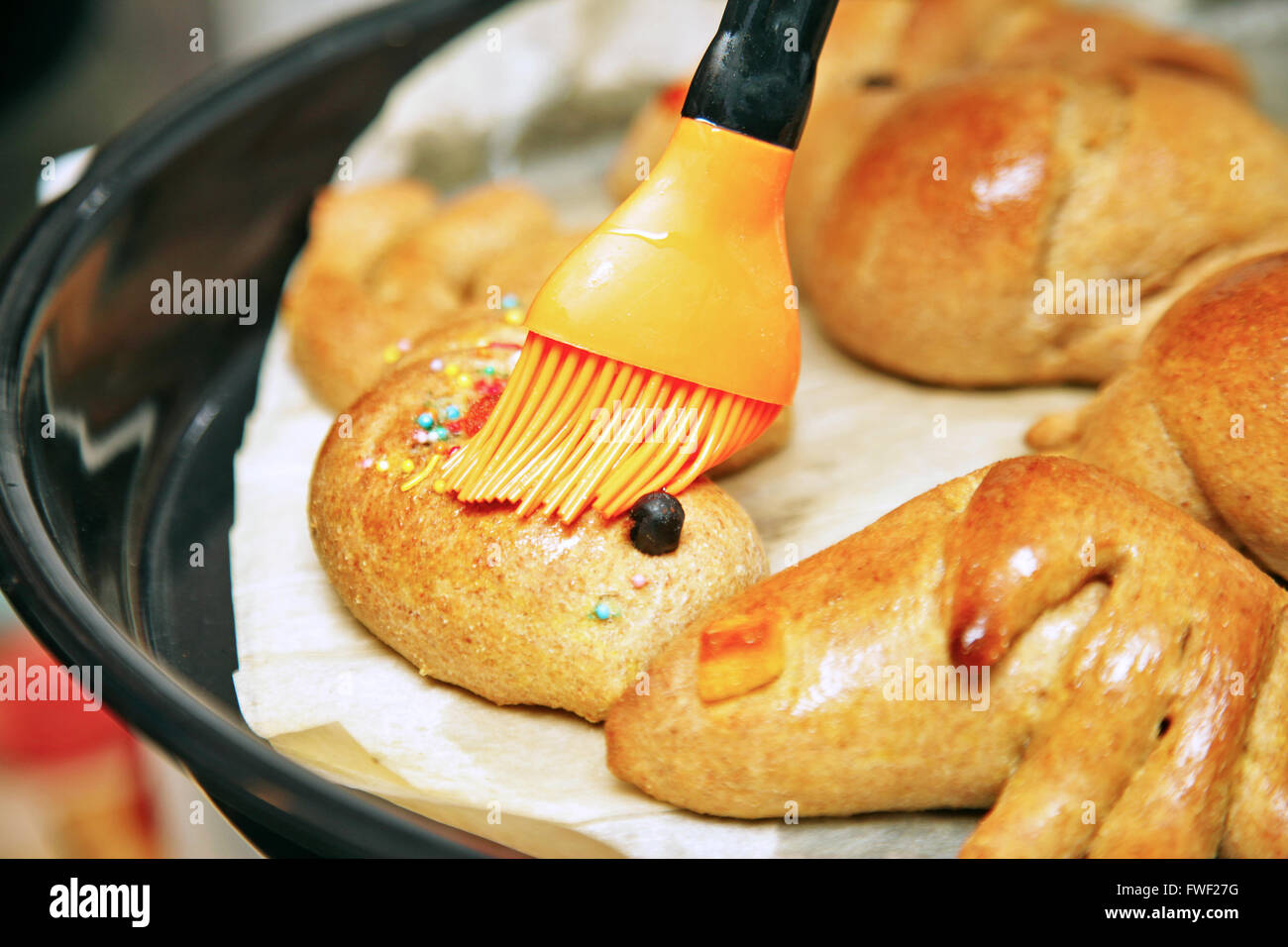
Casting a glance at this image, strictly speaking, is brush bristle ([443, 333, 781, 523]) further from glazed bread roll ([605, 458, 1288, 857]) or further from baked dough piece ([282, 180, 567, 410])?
baked dough piece ([282, 180, 567, 410])

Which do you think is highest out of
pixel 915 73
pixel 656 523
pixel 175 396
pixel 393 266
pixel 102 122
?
pixel 102 122

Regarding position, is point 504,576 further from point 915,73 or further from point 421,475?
point 915,73

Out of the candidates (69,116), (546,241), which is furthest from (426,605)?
(69,116)

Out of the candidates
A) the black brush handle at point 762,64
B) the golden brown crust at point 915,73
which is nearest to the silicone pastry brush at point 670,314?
the black brush handle at point 762,64

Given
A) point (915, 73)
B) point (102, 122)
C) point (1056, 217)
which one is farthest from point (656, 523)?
point (102, 122)

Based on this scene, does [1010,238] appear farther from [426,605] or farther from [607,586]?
[426,605]

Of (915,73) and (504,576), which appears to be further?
(915,73)

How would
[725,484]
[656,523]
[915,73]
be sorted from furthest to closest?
[915,73] < [725,484] < [656,523]
